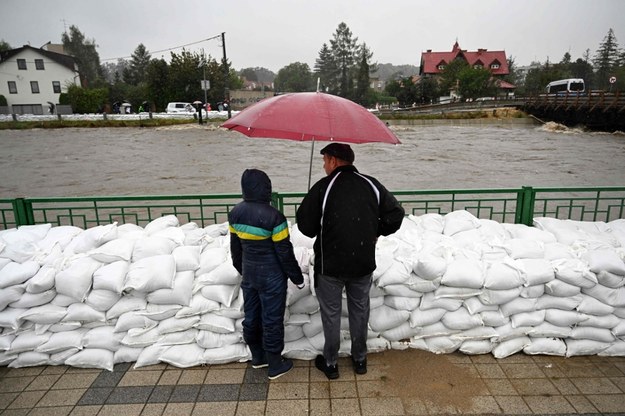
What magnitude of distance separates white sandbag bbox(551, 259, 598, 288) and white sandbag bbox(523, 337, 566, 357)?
1.53 feet

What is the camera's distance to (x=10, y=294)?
2.85m

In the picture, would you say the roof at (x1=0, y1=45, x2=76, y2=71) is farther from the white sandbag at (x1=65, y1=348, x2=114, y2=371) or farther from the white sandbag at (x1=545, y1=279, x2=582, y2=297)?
the white sandbag at (x1=545, y1=279, x2=582, y2=297)

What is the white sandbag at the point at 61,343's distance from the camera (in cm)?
289

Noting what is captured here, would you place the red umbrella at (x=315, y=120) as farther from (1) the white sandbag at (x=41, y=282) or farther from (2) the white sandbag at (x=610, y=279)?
(2) the white sandbag at (x=610, y=279)

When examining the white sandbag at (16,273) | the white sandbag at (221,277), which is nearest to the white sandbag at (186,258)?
the white sandbag at (221,277)

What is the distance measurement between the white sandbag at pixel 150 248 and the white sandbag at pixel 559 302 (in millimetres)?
2774

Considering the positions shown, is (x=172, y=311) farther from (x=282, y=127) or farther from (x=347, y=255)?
(x=282, y=127)

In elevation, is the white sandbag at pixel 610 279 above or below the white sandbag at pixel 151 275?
below

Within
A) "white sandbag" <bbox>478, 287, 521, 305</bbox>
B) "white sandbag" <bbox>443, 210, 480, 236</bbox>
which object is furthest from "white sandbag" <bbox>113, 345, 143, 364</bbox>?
"white sandbag" <bbox>443, 210, 480, 236</bbox>

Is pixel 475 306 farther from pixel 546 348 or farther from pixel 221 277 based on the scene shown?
pixel 221 277

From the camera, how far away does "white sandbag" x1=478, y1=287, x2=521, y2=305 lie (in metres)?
2.93

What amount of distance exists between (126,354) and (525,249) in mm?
3025

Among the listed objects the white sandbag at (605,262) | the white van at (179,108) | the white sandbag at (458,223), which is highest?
the white van at (179,108)

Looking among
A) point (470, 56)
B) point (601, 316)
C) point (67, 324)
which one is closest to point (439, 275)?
point (601, 316)
